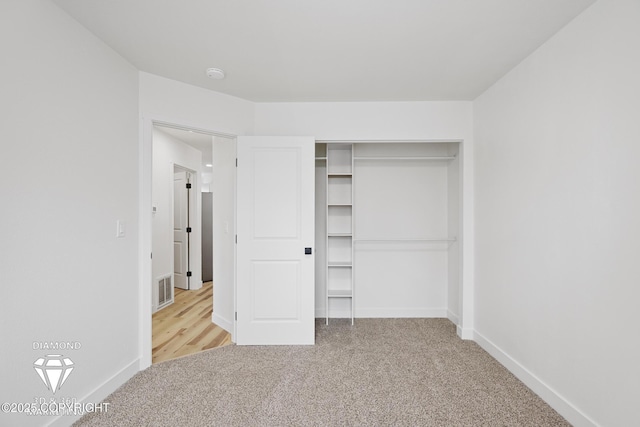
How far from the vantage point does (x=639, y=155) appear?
146 centimetres

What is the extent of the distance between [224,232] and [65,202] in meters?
1.74

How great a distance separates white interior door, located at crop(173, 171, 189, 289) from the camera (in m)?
5.04

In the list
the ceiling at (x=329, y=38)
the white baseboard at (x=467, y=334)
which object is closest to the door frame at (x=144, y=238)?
the ceiling at (x=329, y=38)

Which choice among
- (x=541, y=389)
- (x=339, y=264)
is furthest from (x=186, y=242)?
(x=541, y=389)

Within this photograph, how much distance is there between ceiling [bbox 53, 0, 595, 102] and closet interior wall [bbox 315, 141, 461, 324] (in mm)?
1134

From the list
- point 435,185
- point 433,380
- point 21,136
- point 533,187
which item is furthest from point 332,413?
point 435,185

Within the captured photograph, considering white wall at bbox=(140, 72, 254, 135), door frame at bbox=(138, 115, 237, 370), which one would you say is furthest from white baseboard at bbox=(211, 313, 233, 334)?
white wall at bbox=(140, 72, 254, 135)

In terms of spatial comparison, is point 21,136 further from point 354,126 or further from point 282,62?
point 354,126

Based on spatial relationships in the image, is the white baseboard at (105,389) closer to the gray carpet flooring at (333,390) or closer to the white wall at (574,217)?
the gray carpet flooring at (333,390)

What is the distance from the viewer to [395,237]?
3.73m

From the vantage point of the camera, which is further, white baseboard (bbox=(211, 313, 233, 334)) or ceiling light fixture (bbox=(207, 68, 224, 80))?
white baseboard (bbox=(211, 313, 233, 334))

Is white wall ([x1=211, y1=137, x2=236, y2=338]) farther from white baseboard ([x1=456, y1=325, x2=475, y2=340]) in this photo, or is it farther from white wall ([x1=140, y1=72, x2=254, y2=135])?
white baseboard ([x1=456, y1=325, x2=475, y2=340])

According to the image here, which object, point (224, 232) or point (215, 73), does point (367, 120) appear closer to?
point (215, 73)

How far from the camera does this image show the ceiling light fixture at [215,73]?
2.42m
